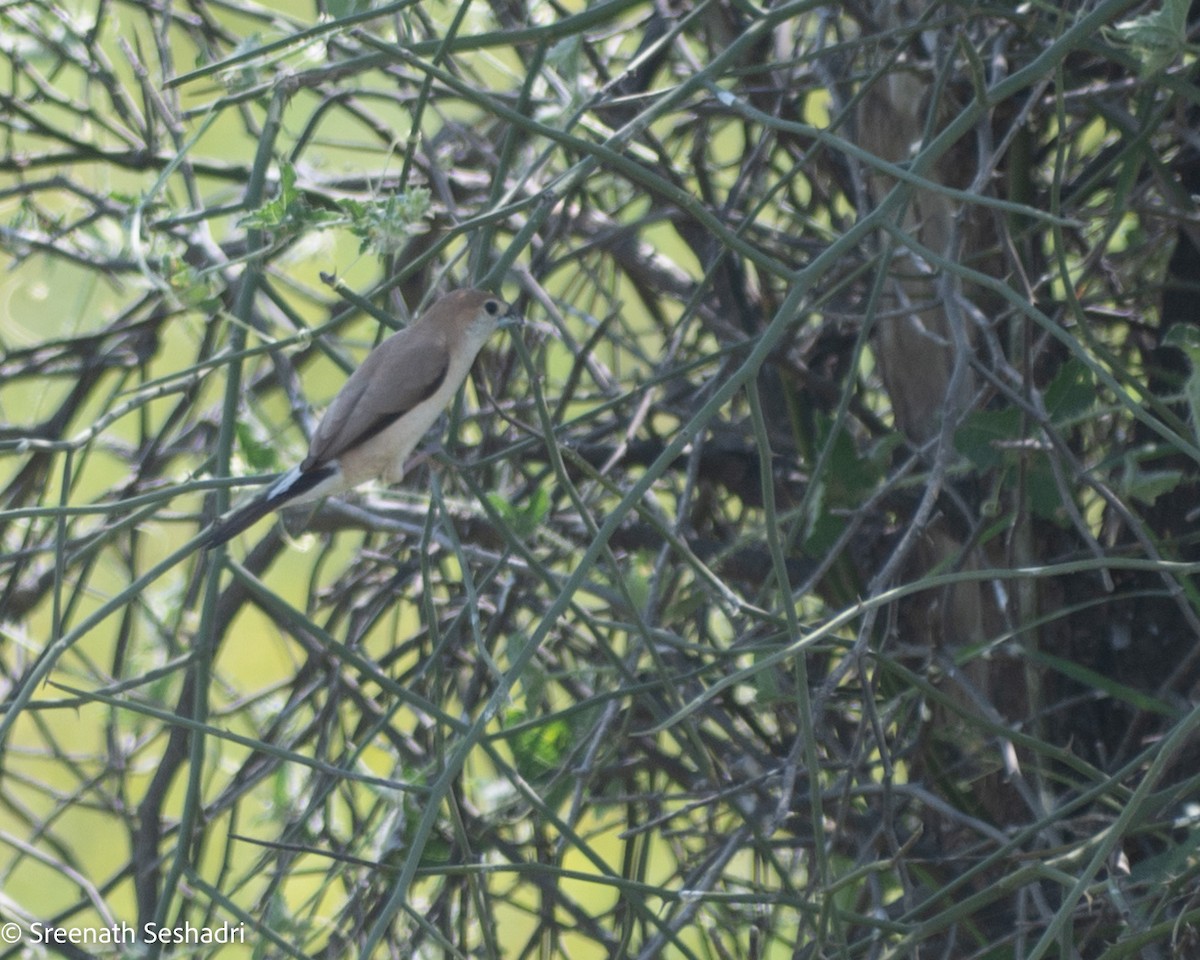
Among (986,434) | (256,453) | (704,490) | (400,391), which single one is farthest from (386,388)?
(986,434)

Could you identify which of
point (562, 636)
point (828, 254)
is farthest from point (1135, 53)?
point (562, 636)

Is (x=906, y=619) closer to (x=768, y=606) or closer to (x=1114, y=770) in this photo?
(x=768, y=606)

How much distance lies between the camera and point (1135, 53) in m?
1.88

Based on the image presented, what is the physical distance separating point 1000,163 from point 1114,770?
3.51 ft

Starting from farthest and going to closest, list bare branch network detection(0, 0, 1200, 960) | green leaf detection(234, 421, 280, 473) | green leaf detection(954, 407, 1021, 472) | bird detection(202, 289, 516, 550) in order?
green leaf detection(234, 421, 280, 473) → bird detection(202, 289, 516, 550) → green leaf detection(954, 407, 1021, 472) → bare branch network detection(0, 0, 1200, 960)

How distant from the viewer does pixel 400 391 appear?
7.82 feet

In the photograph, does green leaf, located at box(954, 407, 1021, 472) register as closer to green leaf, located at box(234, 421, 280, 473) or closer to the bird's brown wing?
the bird's brown wing

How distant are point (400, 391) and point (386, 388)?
0.08 feet

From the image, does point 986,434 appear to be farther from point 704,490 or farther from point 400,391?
point 400,391

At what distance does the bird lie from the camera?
2.33m

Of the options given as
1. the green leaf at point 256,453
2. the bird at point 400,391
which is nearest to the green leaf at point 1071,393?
the bird at point 400,391

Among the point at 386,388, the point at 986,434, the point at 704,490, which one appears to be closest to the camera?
the point at 986,434

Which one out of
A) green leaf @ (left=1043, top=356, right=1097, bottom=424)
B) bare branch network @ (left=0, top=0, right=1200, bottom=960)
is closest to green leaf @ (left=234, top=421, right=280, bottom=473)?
bare branch network @ (left=0, top=0, right=1200, bottom=960)

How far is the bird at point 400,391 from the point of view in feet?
7.63
